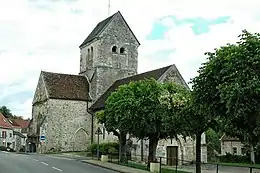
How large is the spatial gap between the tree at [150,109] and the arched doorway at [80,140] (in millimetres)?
23983

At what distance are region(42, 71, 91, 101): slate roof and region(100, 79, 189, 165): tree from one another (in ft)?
77.8

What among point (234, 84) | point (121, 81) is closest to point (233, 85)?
point (234, 84)

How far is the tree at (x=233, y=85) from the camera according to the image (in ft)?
46.3

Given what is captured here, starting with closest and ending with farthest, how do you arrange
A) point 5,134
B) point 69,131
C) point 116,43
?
point 69,131
point 116,43
point 5,134

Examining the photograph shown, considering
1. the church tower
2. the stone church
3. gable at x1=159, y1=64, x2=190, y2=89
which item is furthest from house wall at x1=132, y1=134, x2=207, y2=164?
the church tower

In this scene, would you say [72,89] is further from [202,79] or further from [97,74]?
[202,79]

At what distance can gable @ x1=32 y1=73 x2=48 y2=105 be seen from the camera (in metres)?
55.4

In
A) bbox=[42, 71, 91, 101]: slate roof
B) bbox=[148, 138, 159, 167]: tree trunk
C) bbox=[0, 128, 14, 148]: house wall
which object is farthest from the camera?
bbox=[0, 128, 14, 148]: house wall

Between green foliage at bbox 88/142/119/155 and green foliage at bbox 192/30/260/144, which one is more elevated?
green foliage at bbox 192/30/260/144

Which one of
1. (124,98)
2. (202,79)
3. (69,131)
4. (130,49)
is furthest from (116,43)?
(202,79)

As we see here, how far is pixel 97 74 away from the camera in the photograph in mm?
56125

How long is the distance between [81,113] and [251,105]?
41982mm

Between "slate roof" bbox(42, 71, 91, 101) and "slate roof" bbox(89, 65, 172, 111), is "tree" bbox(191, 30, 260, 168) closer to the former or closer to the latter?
"slate roof" bbox(89, 65, 172, 111)

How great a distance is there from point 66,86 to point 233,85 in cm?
4307
